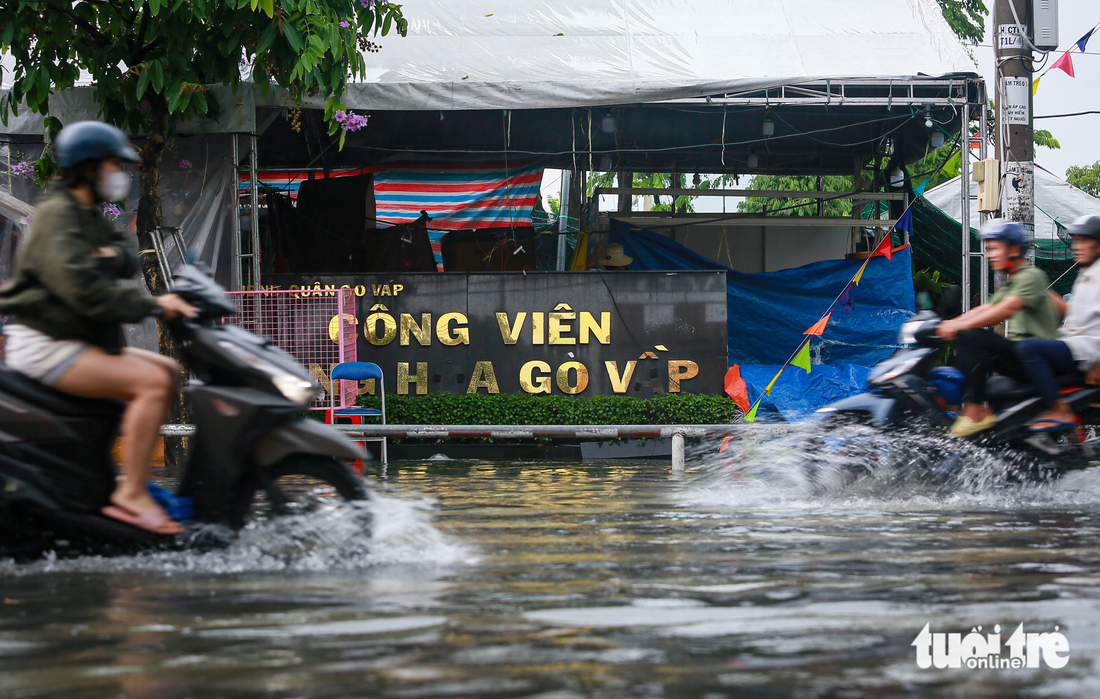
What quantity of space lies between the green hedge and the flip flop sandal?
7660 millimetres

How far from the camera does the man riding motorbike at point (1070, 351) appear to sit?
18.3 ft

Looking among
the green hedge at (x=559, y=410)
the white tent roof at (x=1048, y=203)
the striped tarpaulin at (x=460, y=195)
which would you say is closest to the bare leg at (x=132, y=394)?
the green hedge at (x=559, y=410)

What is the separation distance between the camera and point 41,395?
3.64m

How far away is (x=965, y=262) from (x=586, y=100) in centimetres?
460

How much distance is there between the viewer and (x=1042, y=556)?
400cm

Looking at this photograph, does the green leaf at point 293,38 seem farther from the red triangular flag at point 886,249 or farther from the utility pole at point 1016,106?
the red triangular flag at point 886,249

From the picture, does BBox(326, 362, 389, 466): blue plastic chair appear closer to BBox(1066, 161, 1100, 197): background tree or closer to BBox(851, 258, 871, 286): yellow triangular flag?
BBox(851, 258, 871, 286): yellow triangular flag

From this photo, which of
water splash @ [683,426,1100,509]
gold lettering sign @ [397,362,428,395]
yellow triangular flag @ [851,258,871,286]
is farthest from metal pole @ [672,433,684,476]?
yellow triangular flag @ [851,258,871,286]

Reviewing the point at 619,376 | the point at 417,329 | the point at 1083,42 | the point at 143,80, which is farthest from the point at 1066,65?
the point at 143,80

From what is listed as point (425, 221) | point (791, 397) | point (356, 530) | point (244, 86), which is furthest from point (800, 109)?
point (356, 530)

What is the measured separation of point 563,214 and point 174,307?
11.2m

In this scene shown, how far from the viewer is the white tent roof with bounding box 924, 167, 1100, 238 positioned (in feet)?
54.0

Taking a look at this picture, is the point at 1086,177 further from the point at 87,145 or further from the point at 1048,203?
the point at 87,145

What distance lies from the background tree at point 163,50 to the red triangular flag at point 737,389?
5.26m
